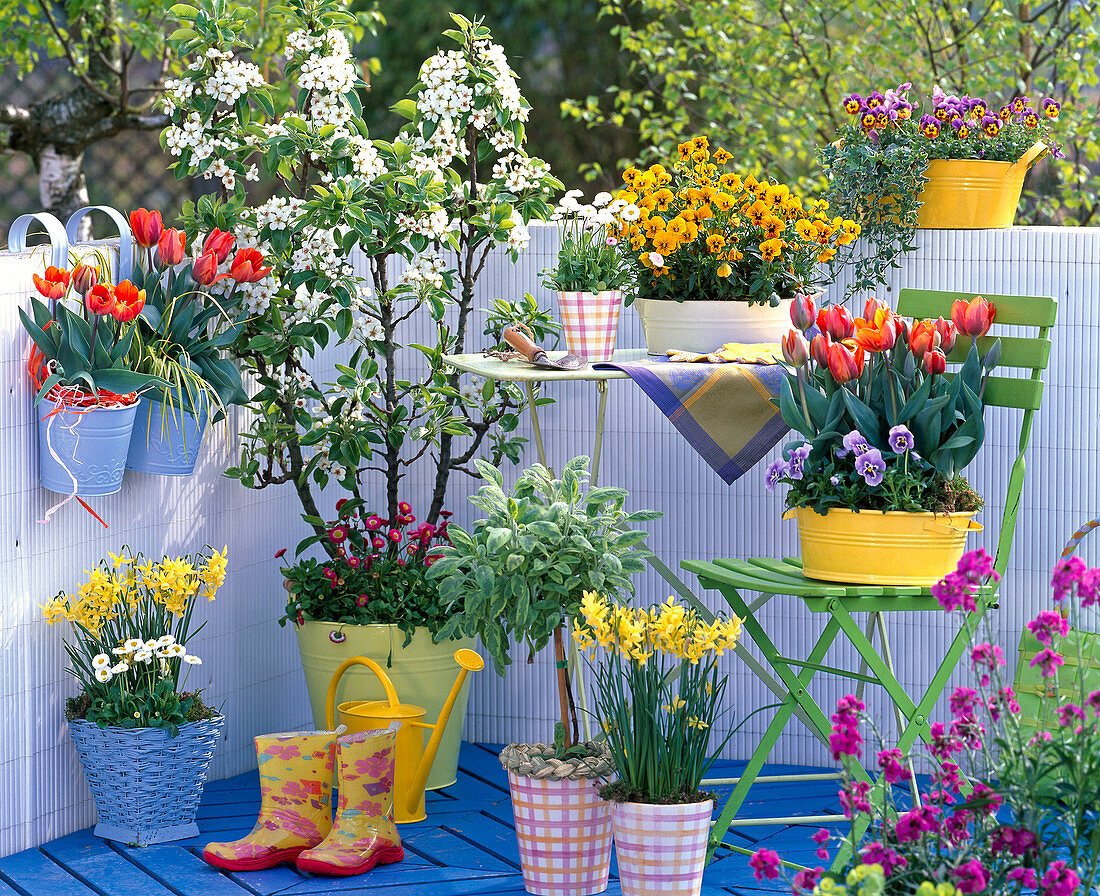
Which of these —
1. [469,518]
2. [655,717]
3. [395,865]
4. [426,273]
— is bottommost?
[395,865]

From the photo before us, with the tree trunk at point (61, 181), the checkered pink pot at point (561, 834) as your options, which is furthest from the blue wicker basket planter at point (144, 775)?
the tree trunk at point (61, 181)

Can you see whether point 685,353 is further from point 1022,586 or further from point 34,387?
point 34,387

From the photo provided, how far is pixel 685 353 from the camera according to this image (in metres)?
2.93

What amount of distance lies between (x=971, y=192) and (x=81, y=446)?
208 cm

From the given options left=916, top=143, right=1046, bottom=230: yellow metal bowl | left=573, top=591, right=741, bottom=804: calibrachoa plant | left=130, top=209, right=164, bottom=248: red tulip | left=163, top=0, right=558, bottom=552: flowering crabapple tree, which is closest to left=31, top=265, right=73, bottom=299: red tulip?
left=130, top=209, right=164, bottom=248: red tulip

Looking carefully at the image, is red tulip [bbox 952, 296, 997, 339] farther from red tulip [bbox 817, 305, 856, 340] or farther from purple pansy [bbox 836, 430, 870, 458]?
purple pansy [bbox 836, 430, 870, 458]

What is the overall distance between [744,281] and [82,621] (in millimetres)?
1575

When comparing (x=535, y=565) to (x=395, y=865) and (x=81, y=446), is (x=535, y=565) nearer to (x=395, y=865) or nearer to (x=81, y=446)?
(x=395, y=865)

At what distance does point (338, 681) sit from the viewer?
318 centimetres

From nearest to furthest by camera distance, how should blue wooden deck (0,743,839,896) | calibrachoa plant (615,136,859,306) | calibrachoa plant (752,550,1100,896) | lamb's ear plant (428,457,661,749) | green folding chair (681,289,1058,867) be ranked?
calibrachoa plant (752,550,1100,896), green folding chair (681,289,1058,867), lamb's ear plant (428,457,661,749), blue wooden deck (0,743,839,896), calibrachoa plant (615,136,859,306)

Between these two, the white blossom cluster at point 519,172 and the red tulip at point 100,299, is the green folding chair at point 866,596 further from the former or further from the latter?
the red tulip at point 100,299

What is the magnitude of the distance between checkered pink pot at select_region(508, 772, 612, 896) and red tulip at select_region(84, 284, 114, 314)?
1.23m

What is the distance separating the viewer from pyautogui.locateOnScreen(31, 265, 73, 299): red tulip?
2.80 meters

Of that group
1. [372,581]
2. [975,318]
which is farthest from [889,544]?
[372,581]
